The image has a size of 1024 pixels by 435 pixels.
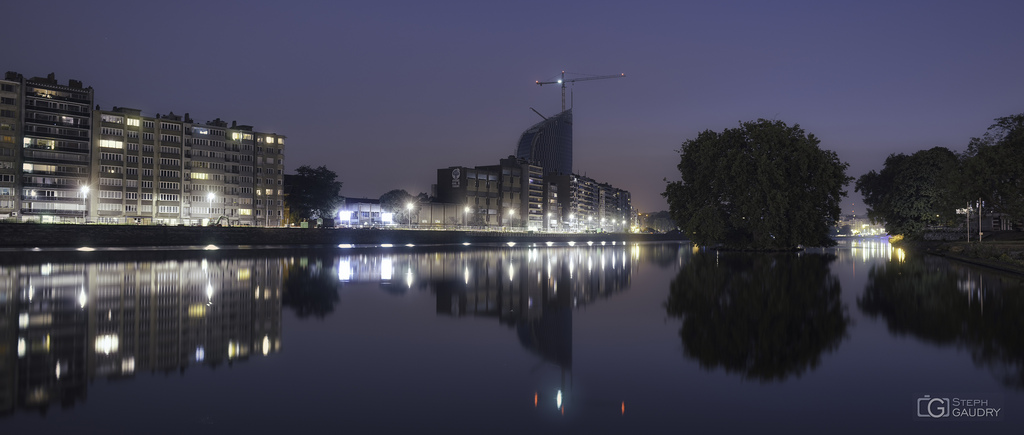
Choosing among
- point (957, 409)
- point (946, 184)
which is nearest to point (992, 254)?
point (946, 184)

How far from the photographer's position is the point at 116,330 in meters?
14.1

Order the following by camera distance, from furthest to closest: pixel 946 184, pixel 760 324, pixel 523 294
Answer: pixel 946 184 < pixel 523 294 < pixel 760 324

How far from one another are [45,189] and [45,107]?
12.1 metres

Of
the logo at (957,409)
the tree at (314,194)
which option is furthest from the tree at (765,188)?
the tree at (314,194)

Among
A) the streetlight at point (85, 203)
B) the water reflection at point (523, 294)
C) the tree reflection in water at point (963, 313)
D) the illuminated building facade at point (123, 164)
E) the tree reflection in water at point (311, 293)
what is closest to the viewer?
the tree reflection in water at point (963, 313)

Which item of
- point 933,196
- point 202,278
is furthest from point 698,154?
point 202,278

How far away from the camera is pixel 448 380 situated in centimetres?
989

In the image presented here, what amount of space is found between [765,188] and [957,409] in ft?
201

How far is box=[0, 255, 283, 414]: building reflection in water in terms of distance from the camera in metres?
9.87

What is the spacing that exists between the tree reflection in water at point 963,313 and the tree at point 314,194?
379ft

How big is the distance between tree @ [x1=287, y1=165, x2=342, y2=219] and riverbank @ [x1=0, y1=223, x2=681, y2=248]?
29.0 metres

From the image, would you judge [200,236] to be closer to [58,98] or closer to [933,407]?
[58,98]

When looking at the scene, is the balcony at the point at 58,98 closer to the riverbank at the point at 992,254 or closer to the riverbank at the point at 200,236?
the riverbank at the point at 200,236

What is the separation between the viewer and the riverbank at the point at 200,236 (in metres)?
71.3
